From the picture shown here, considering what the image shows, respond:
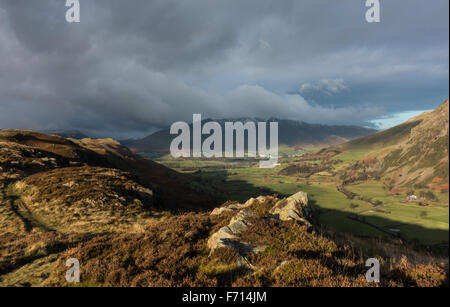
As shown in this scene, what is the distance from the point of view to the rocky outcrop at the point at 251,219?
8.66m

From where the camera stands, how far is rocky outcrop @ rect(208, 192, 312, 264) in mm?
8664

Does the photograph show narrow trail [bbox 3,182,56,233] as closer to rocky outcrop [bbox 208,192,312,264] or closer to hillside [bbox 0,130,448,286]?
hillside [bbox 0,130,448,286]

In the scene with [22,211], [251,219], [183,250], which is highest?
[251,219]

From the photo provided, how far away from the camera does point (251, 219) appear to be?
11.2 metres

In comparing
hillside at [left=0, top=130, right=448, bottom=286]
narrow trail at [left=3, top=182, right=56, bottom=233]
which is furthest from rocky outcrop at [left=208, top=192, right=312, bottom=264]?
narrow trail at [left=3, top=182, right=56, bottom=233]

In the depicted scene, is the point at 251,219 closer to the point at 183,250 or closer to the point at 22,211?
the point at 183,250

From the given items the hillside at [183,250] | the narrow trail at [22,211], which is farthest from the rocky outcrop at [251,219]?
the narrow trail at [22,211]

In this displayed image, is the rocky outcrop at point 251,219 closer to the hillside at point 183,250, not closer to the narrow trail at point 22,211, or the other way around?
the hillside at point 183,250

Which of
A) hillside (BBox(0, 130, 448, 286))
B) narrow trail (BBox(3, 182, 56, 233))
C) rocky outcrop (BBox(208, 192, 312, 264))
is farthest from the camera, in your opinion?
narrow trail (BBox(3, 182, 56, 233))

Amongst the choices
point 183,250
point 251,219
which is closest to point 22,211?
point 183,250

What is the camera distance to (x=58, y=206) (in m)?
17.5
